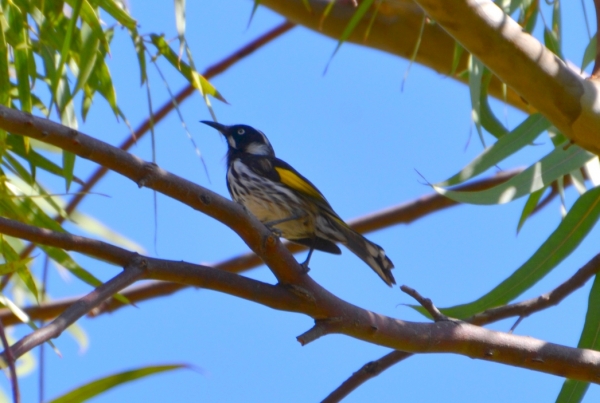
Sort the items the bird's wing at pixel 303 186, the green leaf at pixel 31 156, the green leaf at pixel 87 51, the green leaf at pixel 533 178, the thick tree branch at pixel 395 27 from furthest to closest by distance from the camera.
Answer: the thick tree branch at pixel 395 27 < the bird's wing at pixel 303 186 < the green leaf at pixel 31 156 < the green leaf at pixel 87 51 < the green leaf at pixel 533 178

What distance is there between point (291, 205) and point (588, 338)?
166 centimetres

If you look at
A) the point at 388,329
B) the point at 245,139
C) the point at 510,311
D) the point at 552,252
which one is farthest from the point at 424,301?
the point at 245,139

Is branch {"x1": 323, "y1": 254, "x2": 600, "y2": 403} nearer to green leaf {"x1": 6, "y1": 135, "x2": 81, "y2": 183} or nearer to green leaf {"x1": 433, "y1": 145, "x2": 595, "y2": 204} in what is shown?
green leaf {"x1": 433, "y1": 145, "x2": 595, "y2": 204}

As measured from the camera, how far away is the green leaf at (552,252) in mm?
2701

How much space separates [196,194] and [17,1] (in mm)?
1480

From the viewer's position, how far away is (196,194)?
6.30 ft

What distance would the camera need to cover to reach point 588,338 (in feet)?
8.97

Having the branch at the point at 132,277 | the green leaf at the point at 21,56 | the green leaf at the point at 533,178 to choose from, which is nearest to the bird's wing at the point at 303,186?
the green leaf at the point at 533,178

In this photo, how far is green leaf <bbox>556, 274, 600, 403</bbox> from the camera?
2625 millimetres

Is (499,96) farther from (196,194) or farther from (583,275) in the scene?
(196,194)

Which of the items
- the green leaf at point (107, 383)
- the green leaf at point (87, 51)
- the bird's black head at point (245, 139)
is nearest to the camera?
→ the green leaf at point (107, 383)

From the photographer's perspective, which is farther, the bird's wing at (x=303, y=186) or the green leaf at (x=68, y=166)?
the bird's wing at (x=303, y=186)

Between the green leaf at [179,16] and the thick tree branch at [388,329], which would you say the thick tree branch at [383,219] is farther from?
the thick tree branch at [388,329]

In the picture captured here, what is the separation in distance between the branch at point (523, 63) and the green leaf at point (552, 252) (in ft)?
2.33
